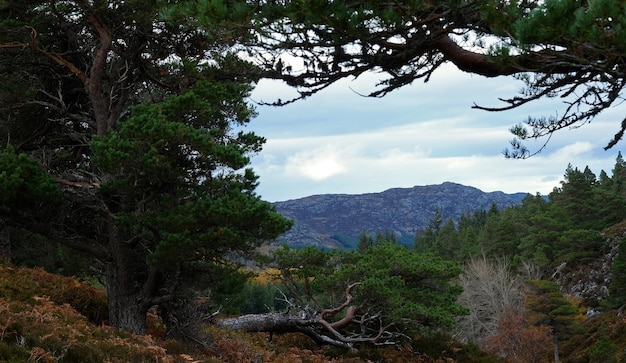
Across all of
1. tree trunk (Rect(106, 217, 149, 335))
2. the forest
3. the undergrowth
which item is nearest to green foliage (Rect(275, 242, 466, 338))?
the forest

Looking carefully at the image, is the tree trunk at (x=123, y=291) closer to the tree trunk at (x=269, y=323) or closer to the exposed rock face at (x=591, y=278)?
the tree trunk at (x=269, y=323)

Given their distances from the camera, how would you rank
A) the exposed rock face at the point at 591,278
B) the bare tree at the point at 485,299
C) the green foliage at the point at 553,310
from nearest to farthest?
the green foliage at the point at 553,310 → the bare tree at the point at 485,299 → the exposed rock face at the point at 591,278

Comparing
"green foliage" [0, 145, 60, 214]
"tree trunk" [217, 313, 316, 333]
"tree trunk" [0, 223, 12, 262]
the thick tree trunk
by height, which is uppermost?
"green foliage" [0, 145, 60, 214]

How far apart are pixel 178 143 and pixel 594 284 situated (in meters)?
43.8

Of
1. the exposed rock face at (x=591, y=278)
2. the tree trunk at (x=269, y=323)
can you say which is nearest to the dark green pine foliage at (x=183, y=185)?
the tree trunk at (x=269, y=323)

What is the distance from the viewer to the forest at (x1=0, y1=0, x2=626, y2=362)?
548cm

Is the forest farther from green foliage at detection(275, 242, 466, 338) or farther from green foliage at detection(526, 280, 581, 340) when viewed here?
green foliage at detection(526, 280, 581, 340)

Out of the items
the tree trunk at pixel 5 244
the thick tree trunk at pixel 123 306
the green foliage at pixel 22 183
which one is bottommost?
the thick tree trunk at pixel 123 306

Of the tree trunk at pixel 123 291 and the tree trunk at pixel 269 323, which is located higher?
the tree trunk at pixel 123 291

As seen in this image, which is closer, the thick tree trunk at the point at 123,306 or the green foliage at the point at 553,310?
the thick tree trunk at the point at 123,306

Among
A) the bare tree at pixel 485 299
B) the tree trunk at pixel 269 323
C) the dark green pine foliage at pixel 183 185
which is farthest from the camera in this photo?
the bare tree at pixel 485 299

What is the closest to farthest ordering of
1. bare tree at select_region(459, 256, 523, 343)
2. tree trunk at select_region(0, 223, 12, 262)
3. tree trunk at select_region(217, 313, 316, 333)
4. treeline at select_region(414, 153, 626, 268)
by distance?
1. tree trunk at select_region(0, 223, 12, 262)
2. tree trunk at select_region(217, 313, 316, 333)
3. bare tree at select_region(459, 256, 523, 343)
4. treeline at select_region(414, 153, 626, 268)

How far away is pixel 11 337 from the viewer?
21.1 ft

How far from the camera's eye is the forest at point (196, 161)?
18.0 feet
